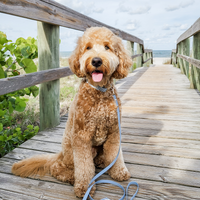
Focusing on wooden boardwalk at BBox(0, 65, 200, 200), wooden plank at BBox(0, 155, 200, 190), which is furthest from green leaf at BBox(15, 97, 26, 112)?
wooden plank at BBox(0, 155, 200, 190)

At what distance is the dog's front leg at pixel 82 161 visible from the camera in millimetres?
1587

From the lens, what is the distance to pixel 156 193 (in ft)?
5.24

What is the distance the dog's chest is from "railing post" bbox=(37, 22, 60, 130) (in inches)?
48.4

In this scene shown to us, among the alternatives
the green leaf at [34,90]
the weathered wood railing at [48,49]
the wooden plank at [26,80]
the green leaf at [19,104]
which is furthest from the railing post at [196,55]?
the green leaf at [19,104]

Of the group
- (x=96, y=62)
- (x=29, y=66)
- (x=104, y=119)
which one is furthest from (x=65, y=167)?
(x=29, y=66)

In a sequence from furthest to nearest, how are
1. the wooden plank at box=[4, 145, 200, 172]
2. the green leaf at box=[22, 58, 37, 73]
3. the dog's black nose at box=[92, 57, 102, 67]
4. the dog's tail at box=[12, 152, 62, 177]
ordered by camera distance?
the green leaf at box=[22, 58, 37, 73], the wooden plank at box=[4, 145, 200, 172], the dog's tail at box=[12, 152, 62, 177], the dog's black nose at box=[92, 57, 102, 67]

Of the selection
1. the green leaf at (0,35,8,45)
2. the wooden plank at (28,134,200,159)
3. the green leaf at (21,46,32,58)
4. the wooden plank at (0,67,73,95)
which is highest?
the green leaf at (0,35,8,45)

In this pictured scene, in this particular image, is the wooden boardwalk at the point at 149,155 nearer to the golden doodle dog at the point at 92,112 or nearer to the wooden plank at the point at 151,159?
the wooden plank at the point at 151,159

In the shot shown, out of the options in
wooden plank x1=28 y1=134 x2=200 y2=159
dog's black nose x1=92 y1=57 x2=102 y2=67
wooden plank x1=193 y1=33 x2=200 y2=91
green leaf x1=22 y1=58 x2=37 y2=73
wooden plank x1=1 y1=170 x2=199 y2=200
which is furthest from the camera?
wooden plank x1=193 y1=33 x2=200 y2=91

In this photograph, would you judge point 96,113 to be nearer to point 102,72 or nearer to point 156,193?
point 102,72

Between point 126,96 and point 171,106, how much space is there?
3.36 feet

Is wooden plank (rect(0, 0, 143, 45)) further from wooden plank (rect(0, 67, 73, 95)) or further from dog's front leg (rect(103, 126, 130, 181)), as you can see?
dog's front leg (rect(103, 126, 130, 181))

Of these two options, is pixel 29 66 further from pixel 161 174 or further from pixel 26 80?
pixel 161 174

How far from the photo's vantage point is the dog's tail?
1787 mm
